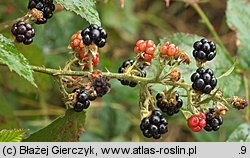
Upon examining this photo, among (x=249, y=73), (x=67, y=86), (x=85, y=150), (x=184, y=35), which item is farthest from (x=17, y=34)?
(x=249, y=73)

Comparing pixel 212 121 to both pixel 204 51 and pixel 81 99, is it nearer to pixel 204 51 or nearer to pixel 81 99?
pixel 204 51

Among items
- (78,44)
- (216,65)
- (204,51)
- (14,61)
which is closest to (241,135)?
(216,65)

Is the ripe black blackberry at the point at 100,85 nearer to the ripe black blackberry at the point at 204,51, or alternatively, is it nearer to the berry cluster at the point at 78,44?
the berry cluster at the point at 78,44

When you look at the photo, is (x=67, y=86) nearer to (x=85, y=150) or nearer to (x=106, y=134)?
(x=85, y=150)

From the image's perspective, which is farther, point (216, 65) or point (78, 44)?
point (216, 65)

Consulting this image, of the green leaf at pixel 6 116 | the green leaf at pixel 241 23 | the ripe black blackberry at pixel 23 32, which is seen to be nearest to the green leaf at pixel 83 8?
the ripe black blackberry at pixel 23 32

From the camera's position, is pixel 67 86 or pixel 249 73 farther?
pixel 249 73

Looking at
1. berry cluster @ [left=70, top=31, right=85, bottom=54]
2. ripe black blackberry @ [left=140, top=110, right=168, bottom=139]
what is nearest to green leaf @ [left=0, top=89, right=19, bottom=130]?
berry cluster @ [left=70, top=31, right=85, bottom=54]
